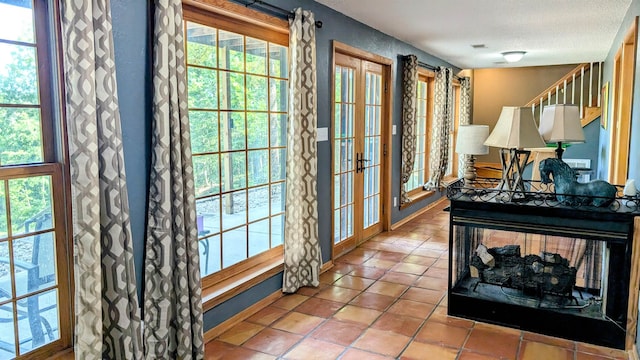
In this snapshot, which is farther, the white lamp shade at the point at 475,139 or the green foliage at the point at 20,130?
the white lamp shade at the point at 475,139

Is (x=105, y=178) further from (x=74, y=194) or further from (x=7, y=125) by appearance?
(x=7, y=125)

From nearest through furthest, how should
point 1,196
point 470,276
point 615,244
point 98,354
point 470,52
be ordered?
point 1,196 < point 98,354 < point 615,244 < point 470,276 < point 470,52

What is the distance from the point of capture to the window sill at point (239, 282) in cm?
309

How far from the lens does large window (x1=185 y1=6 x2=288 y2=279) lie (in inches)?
119

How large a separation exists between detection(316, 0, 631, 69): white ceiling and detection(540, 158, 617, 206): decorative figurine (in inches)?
64.9

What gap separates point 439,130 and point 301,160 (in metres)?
4.05

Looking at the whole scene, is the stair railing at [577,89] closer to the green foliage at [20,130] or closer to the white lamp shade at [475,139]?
the white lamp shade at [475,139]

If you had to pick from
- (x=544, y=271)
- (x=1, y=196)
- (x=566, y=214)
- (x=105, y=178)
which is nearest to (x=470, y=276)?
(x=544, y=271)

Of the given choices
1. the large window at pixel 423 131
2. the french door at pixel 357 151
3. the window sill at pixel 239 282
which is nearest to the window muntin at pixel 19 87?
the window sill at pixel 239 282

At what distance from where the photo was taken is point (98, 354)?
6.99 ft

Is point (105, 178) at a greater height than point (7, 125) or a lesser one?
lesser

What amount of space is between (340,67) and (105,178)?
3.04 m

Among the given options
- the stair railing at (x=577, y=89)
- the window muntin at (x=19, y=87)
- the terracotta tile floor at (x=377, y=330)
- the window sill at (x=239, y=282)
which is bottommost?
the terracotta tile floor at (x=377, y=330)

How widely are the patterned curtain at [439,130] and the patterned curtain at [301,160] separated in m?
3.76
